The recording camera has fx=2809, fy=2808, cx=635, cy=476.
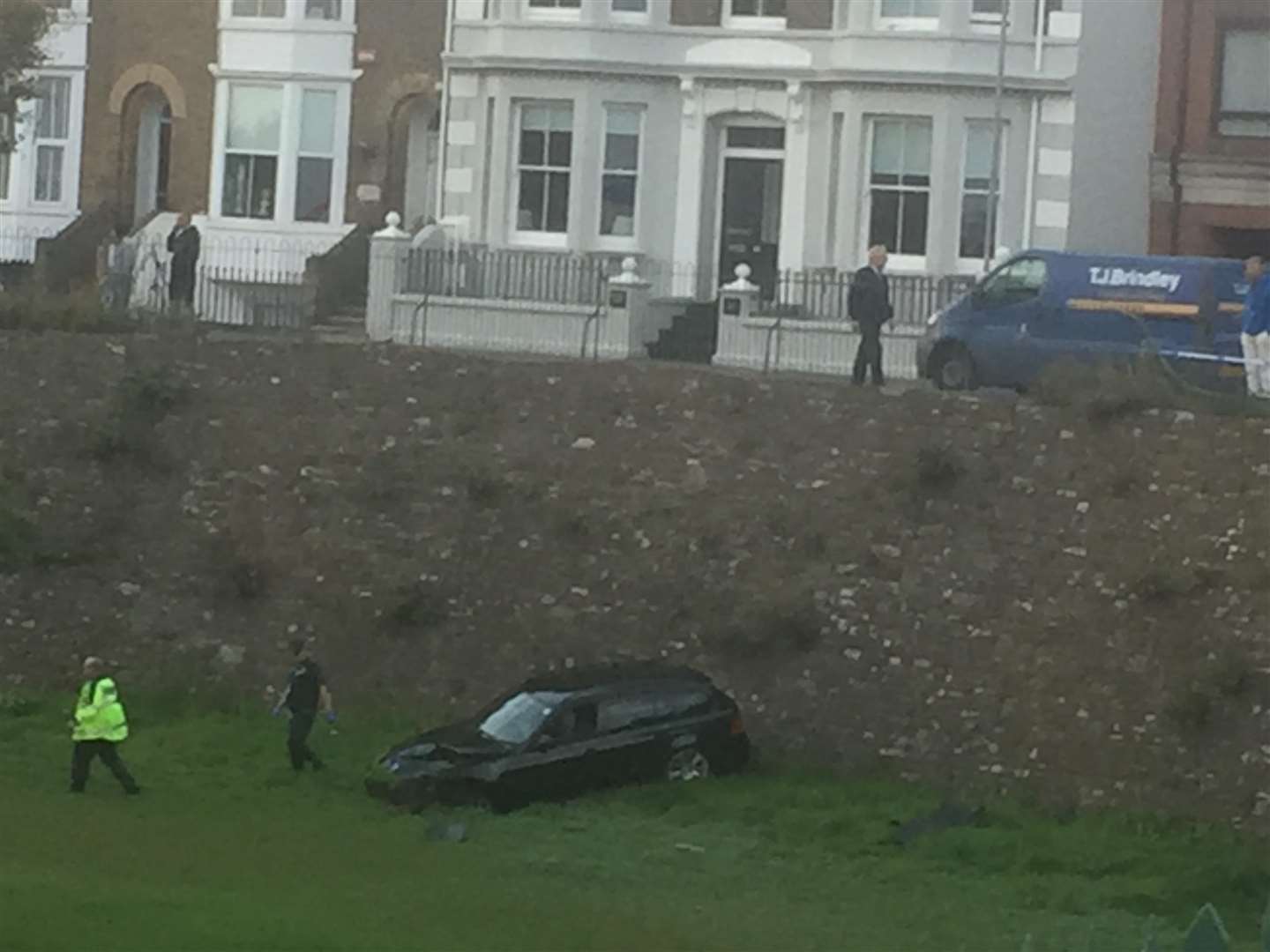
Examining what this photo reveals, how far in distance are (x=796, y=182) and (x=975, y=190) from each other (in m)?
2.41

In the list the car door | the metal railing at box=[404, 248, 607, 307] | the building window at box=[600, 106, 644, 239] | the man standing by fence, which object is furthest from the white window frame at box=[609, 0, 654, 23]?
the man standing by fence

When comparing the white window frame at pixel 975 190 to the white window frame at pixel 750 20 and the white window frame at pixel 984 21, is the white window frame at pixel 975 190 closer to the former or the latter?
the white window frame at pixel 984 21

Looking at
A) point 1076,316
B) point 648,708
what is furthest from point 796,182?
point 648,708

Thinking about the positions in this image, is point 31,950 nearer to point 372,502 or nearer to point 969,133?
point 372,502

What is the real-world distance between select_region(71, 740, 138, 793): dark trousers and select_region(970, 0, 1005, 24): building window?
16.5 metres

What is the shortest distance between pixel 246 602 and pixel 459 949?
38.0ft

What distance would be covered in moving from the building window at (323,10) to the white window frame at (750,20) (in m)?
6.55

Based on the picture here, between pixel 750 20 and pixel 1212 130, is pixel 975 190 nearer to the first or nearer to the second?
pixel 750 20

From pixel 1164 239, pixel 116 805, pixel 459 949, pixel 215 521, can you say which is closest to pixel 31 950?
pixel 459 949

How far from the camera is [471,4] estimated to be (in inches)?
1526

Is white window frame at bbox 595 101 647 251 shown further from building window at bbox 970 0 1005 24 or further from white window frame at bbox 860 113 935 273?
building window at bbox 970 0 1005 24

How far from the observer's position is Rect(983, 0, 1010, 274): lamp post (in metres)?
35.5

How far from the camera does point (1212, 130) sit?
39844mm

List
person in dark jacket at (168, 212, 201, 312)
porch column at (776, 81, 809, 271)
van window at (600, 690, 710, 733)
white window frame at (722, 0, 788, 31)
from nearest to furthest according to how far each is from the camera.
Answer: van window at (600, 690, 710, 733), person in dark jacket at (168, 212, 201, 312), porch column at (776, 81, 809, 271), white window frame at (722, 0, 788, 31)
